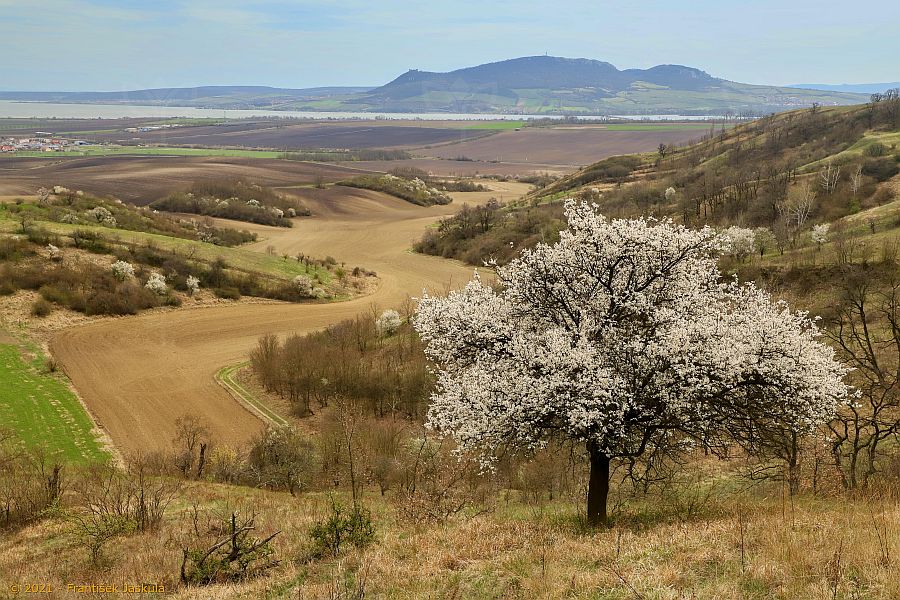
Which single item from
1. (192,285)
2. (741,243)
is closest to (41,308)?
(192,285)

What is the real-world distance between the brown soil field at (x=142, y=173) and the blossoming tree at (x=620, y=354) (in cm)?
11378

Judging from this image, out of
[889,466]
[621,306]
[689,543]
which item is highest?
[621,306]

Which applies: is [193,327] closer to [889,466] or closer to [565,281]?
[565,281]

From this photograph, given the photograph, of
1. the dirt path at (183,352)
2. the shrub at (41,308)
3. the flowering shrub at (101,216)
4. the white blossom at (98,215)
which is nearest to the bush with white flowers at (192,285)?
the dirt path at (183,352)

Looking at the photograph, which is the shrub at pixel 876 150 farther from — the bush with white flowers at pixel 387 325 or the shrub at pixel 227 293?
the shrub at pixel 227 293

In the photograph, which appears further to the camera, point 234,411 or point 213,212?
point 213,212

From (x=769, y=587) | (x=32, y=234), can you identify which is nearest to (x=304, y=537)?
(x=769, y=587)

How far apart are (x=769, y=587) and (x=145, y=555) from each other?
12142 mm

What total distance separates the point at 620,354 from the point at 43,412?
32.3 metres

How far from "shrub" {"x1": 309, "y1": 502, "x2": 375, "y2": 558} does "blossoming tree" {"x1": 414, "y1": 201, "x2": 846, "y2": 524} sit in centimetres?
276

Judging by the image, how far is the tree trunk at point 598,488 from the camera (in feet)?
46.1

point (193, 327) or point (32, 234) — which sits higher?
point (32, 234)

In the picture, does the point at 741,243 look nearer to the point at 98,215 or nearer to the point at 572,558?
the point at 572,558

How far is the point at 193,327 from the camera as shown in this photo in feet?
167
